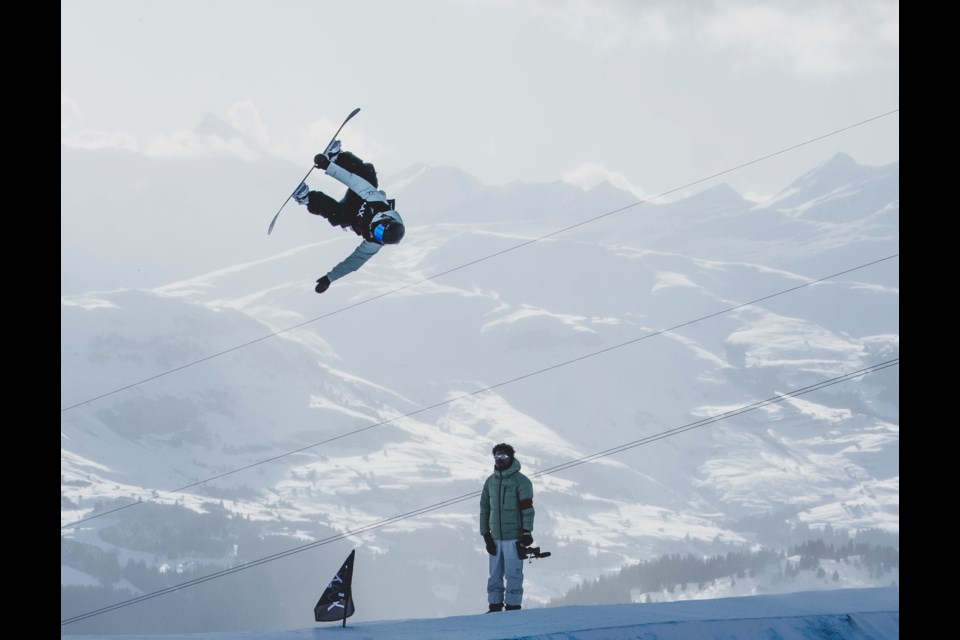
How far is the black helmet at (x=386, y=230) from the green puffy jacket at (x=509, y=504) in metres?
3.60

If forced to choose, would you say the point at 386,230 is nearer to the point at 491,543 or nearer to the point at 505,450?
the point at 505,450

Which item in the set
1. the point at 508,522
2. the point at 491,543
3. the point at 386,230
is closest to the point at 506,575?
the point at 491,543

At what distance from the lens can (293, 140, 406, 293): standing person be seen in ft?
53.9

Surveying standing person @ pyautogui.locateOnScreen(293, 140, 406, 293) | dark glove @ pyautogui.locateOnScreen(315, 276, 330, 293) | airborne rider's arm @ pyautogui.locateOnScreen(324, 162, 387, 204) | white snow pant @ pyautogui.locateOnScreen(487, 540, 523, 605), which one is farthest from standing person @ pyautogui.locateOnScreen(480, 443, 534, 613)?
airborne rider's arm @ pyautogui.locateOnScreen(324, 162, 387, 204)

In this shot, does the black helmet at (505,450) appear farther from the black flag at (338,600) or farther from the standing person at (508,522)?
the black flag at (338,600)

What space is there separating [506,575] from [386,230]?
4.88m

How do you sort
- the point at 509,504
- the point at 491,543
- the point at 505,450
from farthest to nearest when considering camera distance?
the point at 491,543, the point at 509,504, the point at 505,450

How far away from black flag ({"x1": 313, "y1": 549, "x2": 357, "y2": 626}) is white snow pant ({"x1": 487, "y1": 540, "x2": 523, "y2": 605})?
429 cm

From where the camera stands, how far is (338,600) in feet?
35.6
